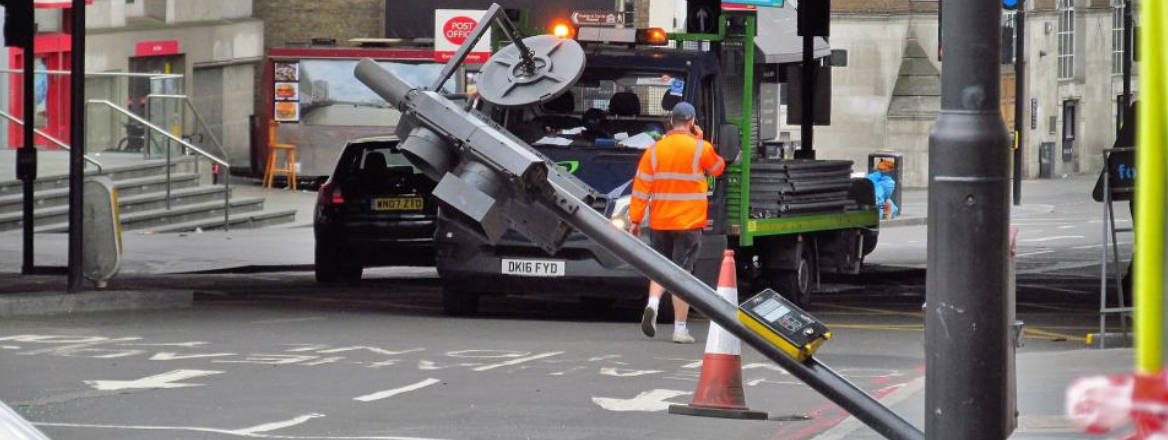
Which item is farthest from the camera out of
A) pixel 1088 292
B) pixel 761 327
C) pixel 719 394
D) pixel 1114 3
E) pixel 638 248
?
pixel 1114 3

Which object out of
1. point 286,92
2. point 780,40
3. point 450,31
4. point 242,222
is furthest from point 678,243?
point 286,92

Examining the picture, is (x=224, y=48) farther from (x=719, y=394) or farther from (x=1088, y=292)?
(x=719, y=394)

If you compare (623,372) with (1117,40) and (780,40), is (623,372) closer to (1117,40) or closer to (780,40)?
(780,40)

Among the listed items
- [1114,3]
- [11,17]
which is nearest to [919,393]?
[11,17]

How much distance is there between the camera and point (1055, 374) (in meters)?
11.3

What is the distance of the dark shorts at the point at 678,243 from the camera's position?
15.4 metres

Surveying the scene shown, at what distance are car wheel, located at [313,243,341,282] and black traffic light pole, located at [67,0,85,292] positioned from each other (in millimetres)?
4636

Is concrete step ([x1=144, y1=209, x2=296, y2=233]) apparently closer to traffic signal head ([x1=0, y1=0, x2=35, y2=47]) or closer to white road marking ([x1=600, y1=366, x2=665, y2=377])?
traffic signal head ([x1=0, y1=0, x2=35, y2=47])

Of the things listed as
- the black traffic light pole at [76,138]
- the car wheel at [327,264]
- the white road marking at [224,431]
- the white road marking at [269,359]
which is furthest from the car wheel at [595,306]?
the white road marking at [224,431]

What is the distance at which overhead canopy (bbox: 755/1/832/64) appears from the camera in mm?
30391

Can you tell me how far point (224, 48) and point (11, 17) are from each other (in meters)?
25.7

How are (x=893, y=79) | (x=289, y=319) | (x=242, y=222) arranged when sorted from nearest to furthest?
(x=289, y=319)
(x=242, y=222)
(x=893, y=79)

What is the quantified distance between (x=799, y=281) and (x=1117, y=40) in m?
48.0

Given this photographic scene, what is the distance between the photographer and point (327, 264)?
72.0ft
